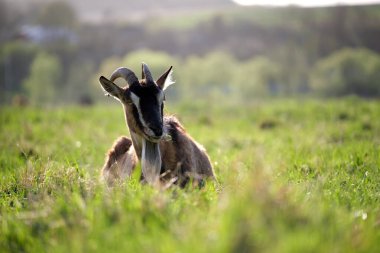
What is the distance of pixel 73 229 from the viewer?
3748mm

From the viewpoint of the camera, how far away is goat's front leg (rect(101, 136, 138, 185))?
23.2ft

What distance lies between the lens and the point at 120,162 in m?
7.81

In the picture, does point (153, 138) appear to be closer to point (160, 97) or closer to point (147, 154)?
point (147, 154)

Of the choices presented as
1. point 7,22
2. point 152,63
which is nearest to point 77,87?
point 152,63

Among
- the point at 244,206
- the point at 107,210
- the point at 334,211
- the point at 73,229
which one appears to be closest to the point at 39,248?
the point at 73,229

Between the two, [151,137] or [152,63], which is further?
[152,63]

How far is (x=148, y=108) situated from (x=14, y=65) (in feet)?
252

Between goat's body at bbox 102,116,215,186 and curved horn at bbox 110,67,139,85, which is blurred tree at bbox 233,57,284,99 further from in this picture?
curved horn at bbox 110,67,139,85

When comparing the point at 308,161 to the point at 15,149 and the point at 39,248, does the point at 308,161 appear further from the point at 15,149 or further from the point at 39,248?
the point at 15,149

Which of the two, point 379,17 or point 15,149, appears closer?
point 15,149

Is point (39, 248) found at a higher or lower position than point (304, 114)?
higher

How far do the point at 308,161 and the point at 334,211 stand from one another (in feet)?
11.9

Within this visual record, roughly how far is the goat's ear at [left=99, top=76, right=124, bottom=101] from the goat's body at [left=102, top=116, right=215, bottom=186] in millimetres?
610

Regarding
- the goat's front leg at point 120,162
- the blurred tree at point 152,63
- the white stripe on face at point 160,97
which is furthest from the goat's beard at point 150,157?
the blurred tree at point 152,63
